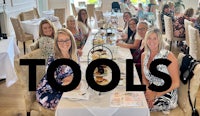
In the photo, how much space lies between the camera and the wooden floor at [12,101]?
10.6ft

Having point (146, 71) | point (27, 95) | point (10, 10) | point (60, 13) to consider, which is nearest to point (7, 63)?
point (27, 95)

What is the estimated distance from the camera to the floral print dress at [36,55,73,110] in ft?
7.70

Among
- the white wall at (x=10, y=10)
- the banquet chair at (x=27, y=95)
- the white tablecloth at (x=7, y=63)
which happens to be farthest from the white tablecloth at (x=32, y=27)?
the banquet chair at (x=27, y=95)

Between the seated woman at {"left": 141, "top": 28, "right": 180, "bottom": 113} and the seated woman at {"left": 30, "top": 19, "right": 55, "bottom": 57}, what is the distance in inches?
43.1

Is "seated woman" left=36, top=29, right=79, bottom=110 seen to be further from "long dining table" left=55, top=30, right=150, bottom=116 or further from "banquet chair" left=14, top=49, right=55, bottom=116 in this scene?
"long dining table" left=55, top=30, right=150, bottom=116

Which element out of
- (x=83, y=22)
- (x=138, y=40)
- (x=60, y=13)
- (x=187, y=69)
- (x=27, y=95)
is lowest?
(x=27, y=95)

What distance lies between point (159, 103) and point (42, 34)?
1.69 meters

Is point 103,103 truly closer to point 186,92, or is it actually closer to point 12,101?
point 186,92

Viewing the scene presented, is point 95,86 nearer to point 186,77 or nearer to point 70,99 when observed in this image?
point 70,99

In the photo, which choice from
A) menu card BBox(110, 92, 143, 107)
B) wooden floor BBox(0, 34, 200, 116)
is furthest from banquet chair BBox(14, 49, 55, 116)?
wooden floor BBox(0, 34, 200, 116)

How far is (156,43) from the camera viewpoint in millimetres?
2482

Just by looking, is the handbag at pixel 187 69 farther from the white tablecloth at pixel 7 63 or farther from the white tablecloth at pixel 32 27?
the white tablecloth at pixel 32 27

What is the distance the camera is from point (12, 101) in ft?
11.6

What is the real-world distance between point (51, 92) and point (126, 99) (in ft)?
2.75
